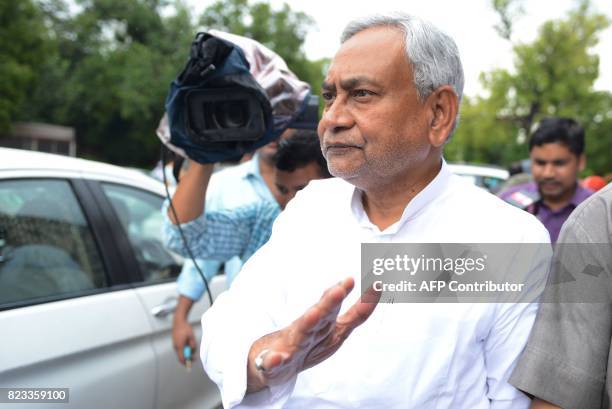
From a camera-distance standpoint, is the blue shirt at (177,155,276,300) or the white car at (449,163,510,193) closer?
the blue shirt at (177,155,276,300)

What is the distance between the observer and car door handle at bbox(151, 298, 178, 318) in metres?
2.73

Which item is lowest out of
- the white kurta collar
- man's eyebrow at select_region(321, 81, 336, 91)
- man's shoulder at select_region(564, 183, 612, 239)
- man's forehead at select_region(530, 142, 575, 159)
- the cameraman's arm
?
man's forehead at select_region(530, 142, 575, 159)

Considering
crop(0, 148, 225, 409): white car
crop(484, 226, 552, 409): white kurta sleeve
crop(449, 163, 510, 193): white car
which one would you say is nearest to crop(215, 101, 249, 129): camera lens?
crop(0, 148, 225, 409): white car

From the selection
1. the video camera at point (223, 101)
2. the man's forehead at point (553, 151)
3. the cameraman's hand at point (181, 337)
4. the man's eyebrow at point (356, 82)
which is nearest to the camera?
the man's eyebrow at point (356, 82)

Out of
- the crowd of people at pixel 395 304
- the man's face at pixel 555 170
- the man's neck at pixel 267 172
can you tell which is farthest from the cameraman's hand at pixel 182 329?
the man's face at pixel 555 170

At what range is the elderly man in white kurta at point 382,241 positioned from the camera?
1.36 m

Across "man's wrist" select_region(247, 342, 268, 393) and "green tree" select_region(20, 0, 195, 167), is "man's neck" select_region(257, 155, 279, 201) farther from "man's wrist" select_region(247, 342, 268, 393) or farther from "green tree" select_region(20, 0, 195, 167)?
"green tree" select_region(20, 0, 195, 167)

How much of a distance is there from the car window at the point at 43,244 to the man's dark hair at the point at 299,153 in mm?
871

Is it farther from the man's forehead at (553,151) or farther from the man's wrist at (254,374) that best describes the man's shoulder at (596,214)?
the man's forehead at (553,151)

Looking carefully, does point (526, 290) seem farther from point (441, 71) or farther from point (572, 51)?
point (572, 51)

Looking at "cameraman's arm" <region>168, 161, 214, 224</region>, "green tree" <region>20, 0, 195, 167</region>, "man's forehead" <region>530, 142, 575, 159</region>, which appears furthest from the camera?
"green tree" <region>20, 0, 195, 167</region>

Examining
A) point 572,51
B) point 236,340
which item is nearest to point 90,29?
point 572,51

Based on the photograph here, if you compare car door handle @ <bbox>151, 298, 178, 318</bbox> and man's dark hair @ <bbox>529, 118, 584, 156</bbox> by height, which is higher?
man's dark hair @ <bbox>529, 118, 584, 156</bbox>

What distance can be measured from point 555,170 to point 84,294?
2.53 m
